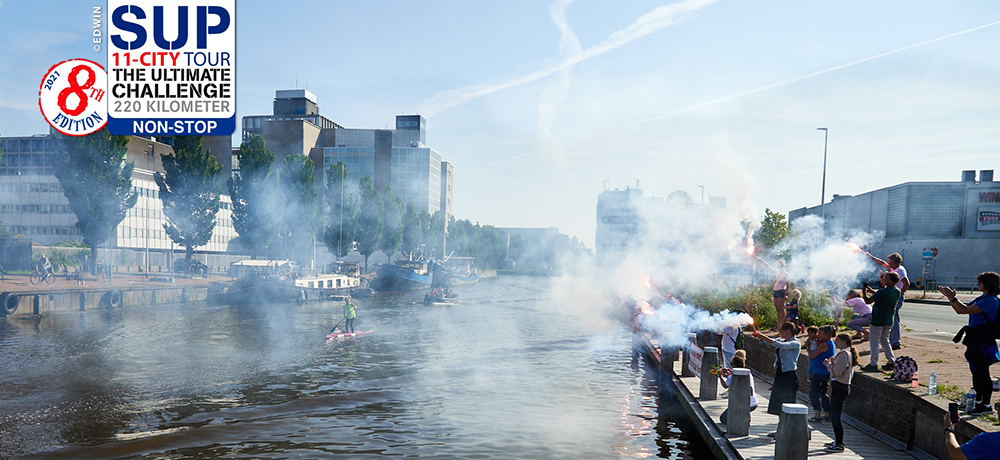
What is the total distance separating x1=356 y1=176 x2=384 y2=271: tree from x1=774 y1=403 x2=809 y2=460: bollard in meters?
92.5

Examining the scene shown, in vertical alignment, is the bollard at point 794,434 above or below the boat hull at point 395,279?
above

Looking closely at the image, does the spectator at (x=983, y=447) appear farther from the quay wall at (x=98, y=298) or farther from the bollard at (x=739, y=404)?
A: the quay wall at (x=98, y=298)

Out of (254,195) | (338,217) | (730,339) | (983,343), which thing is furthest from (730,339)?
(338,217)

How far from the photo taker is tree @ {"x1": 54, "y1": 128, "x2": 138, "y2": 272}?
51.1 meters

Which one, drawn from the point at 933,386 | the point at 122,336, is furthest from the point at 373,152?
the point at 933,386

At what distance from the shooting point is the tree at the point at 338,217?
91.7 metres

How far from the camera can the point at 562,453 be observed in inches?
547

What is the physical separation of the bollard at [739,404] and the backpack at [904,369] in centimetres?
261

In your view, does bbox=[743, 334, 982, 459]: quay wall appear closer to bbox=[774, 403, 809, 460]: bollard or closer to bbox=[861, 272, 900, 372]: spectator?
bbox=[861, 272, 900, 372]: spectator

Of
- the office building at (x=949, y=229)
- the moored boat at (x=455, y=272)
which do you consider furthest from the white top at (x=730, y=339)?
the moored boat at (x=455, y=272)

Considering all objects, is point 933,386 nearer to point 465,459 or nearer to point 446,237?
point 465,459

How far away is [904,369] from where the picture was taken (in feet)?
37.4

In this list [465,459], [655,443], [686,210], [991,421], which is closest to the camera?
[991,421]

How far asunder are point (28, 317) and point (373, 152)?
112 metres
